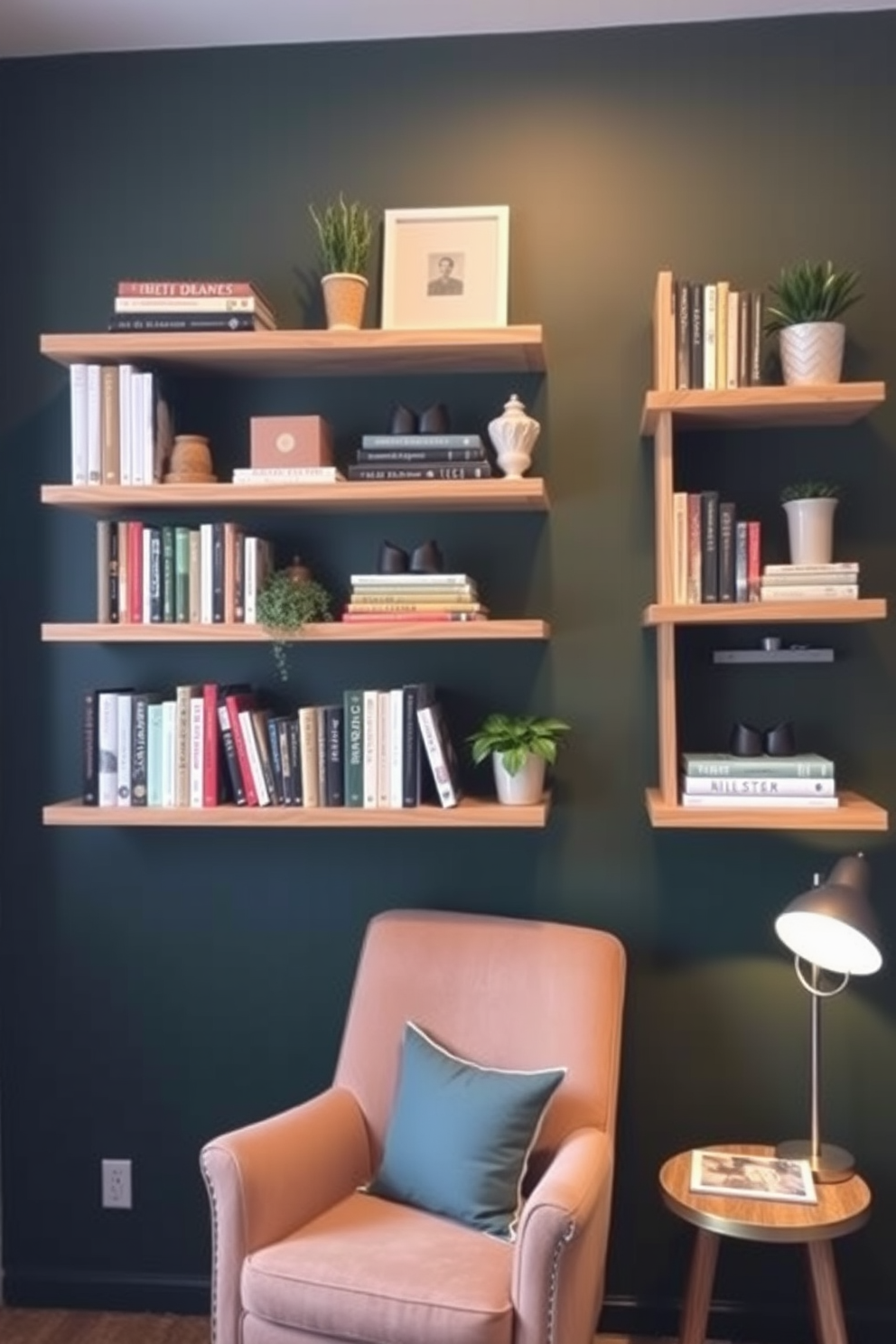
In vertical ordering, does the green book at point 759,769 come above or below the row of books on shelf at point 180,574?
below

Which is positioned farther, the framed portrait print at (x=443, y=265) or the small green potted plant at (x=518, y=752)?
the framed portrait print at (x=443, y=265)

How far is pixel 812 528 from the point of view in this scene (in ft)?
7.55

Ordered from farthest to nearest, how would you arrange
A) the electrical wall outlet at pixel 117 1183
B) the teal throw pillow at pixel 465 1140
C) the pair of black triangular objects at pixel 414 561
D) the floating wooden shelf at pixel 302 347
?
1. the electrical wall outlet at pixel 117 1183
2. the pair of black triangular objects at pixel 414 561
3. the floating wooden shelf at pixel 302 347
4. the teal throw pillow at pixel 465 1140

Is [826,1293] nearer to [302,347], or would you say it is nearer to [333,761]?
[333,761]

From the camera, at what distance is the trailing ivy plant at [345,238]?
2.43m

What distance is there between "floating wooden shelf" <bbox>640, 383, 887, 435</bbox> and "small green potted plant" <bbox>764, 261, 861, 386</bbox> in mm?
54

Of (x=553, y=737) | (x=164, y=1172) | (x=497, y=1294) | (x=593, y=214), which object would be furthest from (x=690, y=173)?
(x=164, y=1172)

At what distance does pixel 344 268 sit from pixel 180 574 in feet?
2.43

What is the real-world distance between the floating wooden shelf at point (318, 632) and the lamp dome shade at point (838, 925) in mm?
736

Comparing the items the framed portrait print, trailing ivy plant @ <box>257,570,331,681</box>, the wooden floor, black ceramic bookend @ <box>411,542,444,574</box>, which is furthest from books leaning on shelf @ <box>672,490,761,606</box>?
the wooden floor

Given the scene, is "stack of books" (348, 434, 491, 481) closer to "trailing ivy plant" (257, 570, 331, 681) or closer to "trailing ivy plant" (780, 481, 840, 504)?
"trailing ivy plant" (257, 570, 331, 681)

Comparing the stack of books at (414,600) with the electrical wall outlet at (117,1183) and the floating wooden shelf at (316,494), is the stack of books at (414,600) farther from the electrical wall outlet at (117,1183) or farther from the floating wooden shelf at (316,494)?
the electrical wall outlet at (117,1183)

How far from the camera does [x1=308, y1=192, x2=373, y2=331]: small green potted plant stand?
240cm

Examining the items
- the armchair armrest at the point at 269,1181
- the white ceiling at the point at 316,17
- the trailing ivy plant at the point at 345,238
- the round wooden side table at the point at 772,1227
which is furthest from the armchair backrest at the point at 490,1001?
the white ceiling at the point at 316,17
